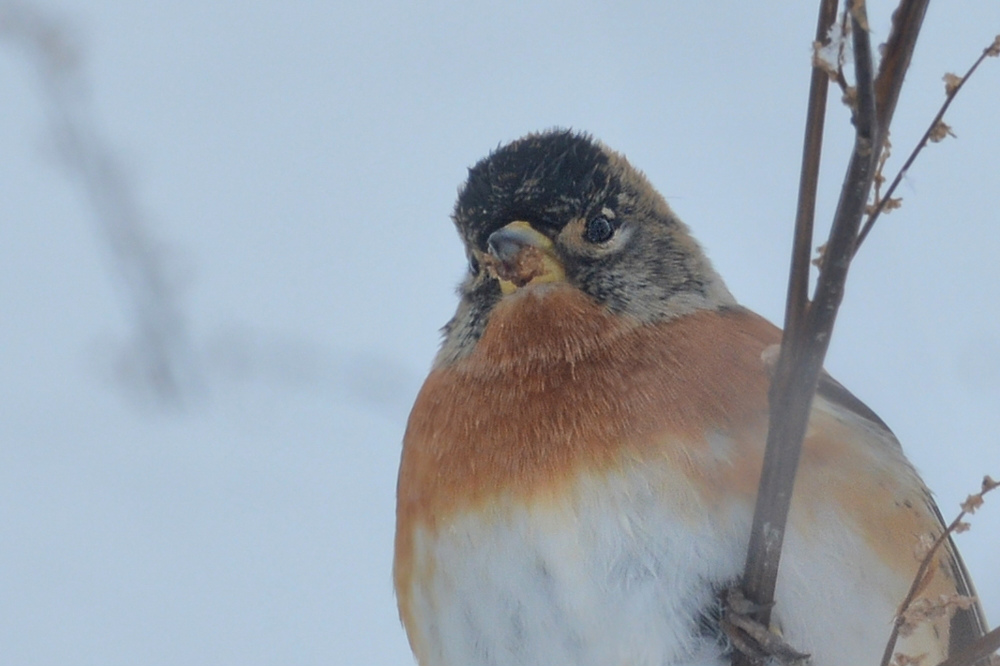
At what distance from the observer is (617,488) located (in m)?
3.15

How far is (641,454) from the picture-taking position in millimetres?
3178

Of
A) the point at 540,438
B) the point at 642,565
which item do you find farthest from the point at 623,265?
the point at 642,565

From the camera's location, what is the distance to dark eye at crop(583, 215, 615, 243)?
396 centimetres

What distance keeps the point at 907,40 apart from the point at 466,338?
2307 mm

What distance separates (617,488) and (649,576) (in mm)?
245

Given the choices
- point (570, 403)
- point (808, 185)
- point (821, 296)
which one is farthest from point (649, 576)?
point (808, 185)

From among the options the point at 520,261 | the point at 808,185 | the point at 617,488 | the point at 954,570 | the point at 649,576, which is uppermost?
the point at 520,261

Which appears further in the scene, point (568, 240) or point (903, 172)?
point (568, 240)

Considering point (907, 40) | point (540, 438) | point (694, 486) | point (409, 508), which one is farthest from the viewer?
point (409, 508)

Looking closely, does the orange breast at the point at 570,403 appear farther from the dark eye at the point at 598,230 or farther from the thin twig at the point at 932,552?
the thin twig at the point at 932,552

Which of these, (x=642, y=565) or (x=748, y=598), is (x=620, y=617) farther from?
(x=748, y=598)

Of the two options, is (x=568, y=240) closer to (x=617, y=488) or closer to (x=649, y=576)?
(x=617, y=488)

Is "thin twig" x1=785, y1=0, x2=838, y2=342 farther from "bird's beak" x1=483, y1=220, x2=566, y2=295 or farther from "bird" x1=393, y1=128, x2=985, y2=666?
"bird's beak" x1=483, y1=220, x2=566, y2=295

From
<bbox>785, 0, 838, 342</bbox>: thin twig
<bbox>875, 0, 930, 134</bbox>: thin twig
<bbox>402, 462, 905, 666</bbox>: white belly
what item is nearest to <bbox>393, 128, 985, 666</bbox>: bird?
<bbox>402, 462, 905, 666</bbox>: white belly
